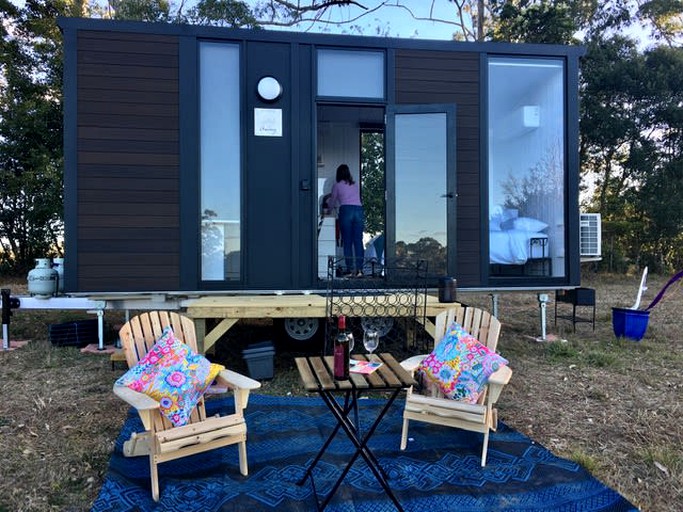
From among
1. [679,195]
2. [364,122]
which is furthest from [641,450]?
[679,195]

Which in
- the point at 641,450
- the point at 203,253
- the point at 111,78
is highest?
the point at 111,78

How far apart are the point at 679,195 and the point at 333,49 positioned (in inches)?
439

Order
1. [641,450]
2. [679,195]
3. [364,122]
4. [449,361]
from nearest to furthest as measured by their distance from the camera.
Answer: [641,450] → [449,361] → [364,122] → [679,195]

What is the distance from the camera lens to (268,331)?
600cm

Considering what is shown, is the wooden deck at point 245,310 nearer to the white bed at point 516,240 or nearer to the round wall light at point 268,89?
the white bed at point 516,240

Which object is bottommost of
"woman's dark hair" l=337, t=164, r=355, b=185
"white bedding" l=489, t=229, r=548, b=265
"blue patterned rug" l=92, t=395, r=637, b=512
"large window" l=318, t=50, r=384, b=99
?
"blue patterned rug" l=92, t=395, r=637, b=512

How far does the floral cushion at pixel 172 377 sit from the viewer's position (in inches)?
99.2

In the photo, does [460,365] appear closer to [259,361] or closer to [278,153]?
[259,361]

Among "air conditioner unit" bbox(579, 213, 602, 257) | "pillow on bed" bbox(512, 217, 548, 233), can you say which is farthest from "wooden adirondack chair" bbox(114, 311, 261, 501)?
"air conditioner unit" bbox(579, 213, 602, 257)

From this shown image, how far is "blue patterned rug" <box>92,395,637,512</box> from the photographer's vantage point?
2137 millimetres

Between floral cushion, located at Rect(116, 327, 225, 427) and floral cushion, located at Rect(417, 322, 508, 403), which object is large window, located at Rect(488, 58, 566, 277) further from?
floral cushion, located at Rect(116, 327, 225, 427)

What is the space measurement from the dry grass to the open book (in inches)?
46.8

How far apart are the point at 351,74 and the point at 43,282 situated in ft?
12.3

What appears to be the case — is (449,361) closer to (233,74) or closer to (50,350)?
(233,74)
